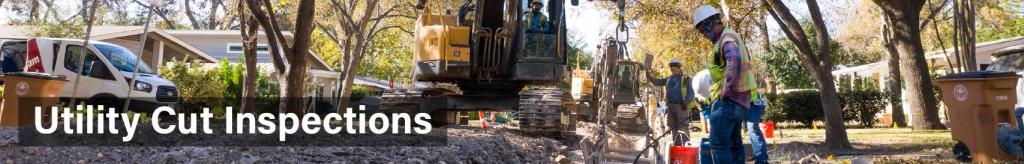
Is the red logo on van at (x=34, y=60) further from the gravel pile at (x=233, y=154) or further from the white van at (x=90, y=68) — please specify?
the gravel pile at (x=233, y=154)

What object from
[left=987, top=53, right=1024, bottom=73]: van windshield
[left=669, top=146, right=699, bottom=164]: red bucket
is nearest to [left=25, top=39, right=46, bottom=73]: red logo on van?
[left=669, top=146, right=699, bottom=164]: red bucket

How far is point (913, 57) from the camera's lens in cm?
1596

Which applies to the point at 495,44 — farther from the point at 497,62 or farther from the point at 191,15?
the point at 191,15

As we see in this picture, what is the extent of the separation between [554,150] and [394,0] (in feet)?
60.6

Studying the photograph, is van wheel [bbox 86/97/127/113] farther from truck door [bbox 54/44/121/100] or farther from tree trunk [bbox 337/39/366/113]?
tree trunk [bbox 337/39/366/113]

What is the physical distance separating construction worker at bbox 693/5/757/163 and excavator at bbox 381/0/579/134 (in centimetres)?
454

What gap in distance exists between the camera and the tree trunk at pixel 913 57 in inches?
574

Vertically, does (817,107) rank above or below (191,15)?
below

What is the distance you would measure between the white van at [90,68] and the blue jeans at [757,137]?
10.6 m

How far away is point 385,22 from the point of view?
3144cm

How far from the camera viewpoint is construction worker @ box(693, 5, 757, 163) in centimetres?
545

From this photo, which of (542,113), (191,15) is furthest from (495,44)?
(191,15)

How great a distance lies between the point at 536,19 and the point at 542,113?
142cm

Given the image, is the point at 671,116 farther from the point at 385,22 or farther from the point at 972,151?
the point at 385,22
